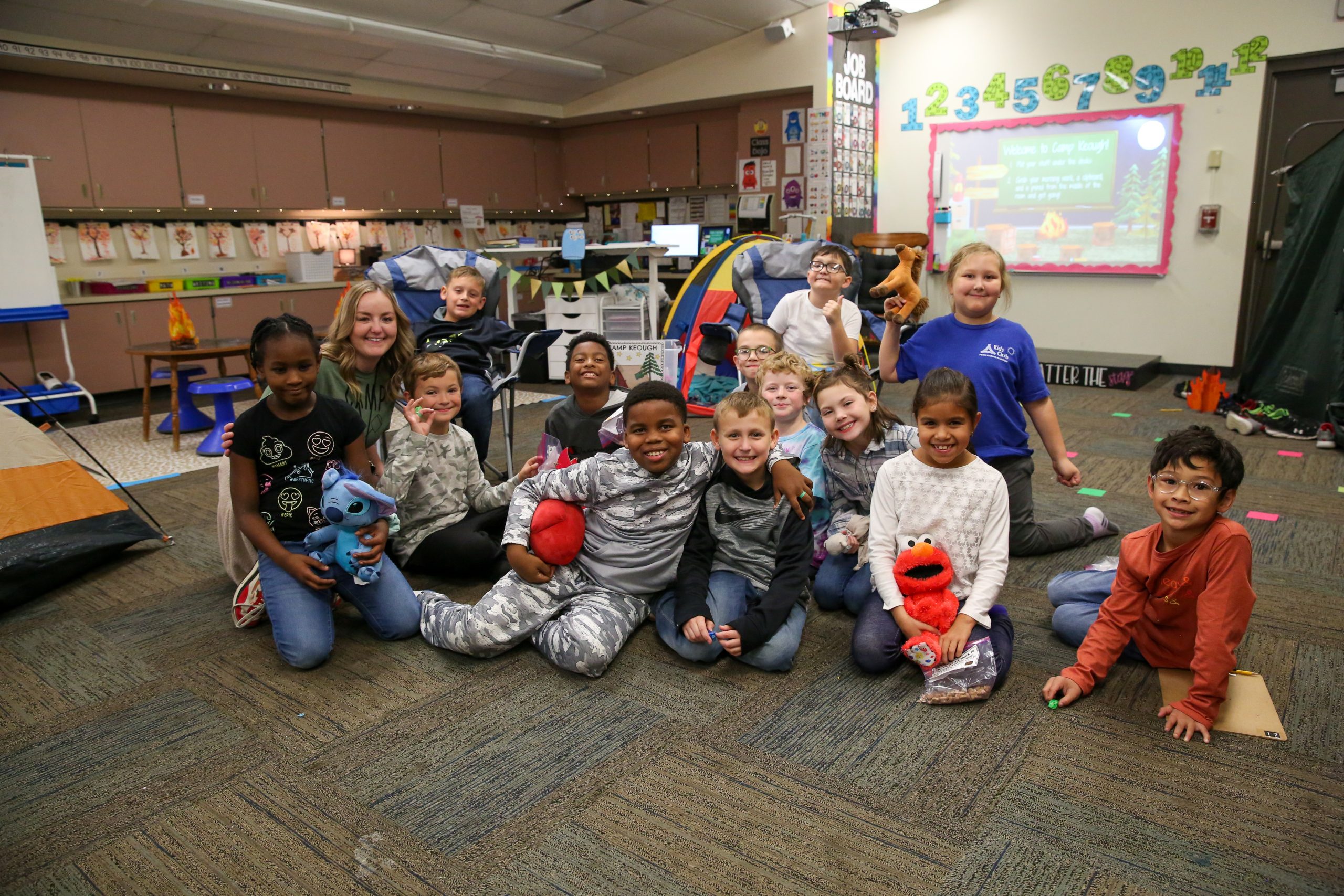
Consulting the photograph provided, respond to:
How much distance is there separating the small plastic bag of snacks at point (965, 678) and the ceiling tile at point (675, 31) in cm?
571

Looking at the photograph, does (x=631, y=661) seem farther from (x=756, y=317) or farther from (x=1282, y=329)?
(x=1282, y=329)

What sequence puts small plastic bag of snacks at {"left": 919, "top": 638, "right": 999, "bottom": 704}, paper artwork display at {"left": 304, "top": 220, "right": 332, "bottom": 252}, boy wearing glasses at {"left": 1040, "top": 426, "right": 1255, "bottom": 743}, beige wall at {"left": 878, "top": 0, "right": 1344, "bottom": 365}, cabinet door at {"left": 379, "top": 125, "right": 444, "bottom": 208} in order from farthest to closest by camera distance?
cabinet door at {"left": 379, "top": 125, "right": 444, "bottom": 208}
paper artwork display at {"left": 304, "top": 220, "right": 332, "bottom": 252}
beige wall at {"left": 878, "top": 0, "right": 1344, "bottom": 365}
small plastic bag of snacks at {"left": 919, "top": 638, "right": 999, "bottom": 704}
boy wearing glasses at {"left": 1040, "top": 426, "right": 1255, "bottom": 743}

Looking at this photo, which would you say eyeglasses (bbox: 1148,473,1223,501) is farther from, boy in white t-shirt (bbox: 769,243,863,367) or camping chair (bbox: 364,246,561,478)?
camping chair (bbox: 364,246,561,478)

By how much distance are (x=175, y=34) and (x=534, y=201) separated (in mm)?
3945

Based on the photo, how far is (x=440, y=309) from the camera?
353cm

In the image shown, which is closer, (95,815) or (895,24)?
(95,815)

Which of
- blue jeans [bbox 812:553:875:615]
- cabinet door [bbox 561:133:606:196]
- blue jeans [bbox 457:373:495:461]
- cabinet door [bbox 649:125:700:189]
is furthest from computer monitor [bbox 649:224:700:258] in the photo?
blue jeans [bbox 812:553:875:615]

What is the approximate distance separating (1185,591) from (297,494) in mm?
2058

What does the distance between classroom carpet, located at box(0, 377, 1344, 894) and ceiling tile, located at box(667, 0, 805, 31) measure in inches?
210

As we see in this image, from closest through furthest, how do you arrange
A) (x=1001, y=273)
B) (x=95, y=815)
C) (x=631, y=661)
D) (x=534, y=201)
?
(x=95, y=815) → (x=631, y=661) → (x=1001, y=273) → (x=534, y=201)

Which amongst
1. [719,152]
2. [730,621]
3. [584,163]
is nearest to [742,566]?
[730,621]

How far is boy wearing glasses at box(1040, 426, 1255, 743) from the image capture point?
1647 mm

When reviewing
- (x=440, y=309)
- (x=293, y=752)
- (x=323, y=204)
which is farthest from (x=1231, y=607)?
(x=323, y=204)

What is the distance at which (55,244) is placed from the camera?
240 inches
